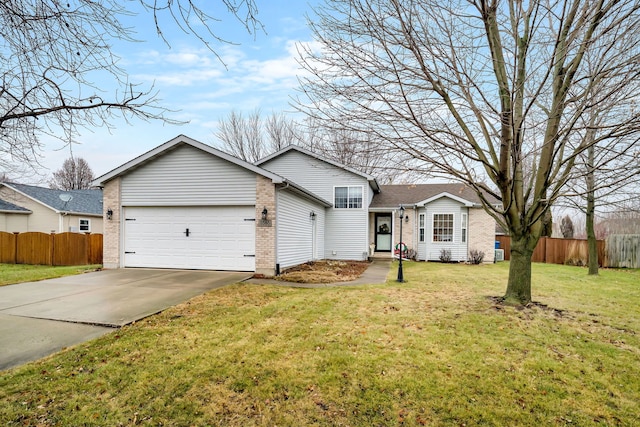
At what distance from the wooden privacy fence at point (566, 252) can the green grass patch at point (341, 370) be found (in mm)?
13081

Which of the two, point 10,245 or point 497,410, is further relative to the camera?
point 10,245

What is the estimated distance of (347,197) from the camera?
16688 millimetres

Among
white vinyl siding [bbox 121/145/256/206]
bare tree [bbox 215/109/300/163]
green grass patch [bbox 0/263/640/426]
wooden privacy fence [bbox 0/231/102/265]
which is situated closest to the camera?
green grass patch [bbox 0/263/640/426]

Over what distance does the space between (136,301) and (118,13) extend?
531 cm

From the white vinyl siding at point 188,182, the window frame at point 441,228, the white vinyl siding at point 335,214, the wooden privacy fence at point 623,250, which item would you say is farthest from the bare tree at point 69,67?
the wooden privacy fence at point 623,250

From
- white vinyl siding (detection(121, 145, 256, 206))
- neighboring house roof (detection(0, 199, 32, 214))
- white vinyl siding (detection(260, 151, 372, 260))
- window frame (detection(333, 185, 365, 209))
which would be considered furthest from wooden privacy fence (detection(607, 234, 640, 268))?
neighboring house roof (detection(0, 199, 32, 214))

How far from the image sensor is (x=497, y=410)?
10.4ft

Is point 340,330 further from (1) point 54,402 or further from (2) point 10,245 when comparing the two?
(2) point 10,245

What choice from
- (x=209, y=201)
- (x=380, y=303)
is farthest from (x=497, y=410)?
(x=209, y=201)

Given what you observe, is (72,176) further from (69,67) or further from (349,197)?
(69,67)

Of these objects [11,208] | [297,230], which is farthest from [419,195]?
[11,208]

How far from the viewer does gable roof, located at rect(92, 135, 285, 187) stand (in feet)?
33.3

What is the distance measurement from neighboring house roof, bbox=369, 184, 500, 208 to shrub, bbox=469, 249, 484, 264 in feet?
8.12

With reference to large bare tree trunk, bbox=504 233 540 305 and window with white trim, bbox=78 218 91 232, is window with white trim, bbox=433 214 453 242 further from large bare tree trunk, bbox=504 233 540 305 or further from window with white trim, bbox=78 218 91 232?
window with white trim, bbox=78 218 91 232
